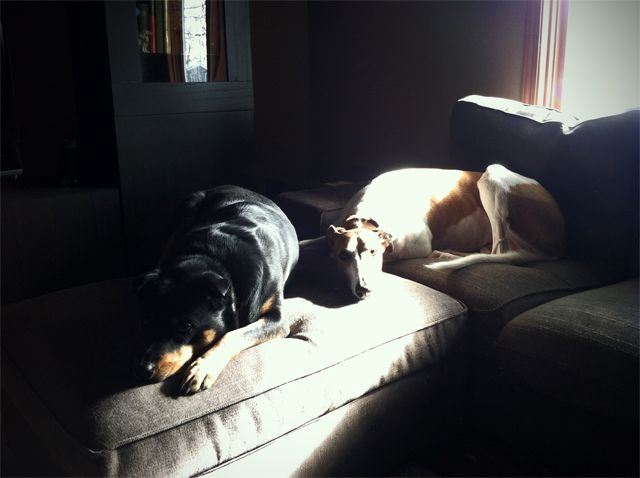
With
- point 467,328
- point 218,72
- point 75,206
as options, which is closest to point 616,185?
point 467,328

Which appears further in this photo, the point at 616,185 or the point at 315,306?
the point at 616,185

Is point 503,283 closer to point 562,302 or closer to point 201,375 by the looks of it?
point 562,302

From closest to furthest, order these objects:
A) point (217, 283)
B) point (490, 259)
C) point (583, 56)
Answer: point (217, 283), point (490, 259), point (583, 56)

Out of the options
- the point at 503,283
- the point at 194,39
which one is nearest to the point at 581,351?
the point at 503,283

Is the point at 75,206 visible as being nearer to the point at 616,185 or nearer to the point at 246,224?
the point at 246,224

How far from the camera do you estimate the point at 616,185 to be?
216cm

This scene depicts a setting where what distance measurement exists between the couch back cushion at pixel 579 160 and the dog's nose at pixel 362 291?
0.92 meters

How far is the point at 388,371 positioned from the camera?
1748 mm

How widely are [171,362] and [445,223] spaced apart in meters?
1.46

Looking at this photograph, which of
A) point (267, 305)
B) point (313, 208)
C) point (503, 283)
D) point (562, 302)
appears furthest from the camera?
point (313, 208)

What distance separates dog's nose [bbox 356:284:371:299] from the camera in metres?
1.94

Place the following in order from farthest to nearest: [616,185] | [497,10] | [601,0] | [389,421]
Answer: [497,10]
[601,0]
[616,185]
[389,421]

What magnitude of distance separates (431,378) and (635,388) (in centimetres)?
59

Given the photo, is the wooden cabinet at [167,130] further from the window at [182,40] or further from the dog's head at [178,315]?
the dog's head at [178,315]
